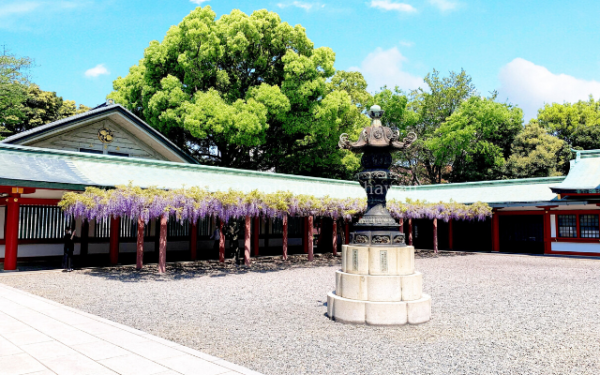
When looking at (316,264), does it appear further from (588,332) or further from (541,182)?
(541,182)

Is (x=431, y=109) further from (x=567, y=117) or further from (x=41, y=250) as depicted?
(x=41, y=250)

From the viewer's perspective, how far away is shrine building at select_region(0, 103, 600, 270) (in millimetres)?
14000

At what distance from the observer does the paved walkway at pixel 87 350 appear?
15.1ft

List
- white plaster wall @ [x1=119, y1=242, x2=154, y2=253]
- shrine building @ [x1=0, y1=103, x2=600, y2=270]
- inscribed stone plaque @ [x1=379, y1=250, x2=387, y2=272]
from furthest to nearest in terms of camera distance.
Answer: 1. white plaster wall @ [x1=119, y1=242, x2=154, y2=253]
2. shrine building @ [x1=0, y1=103, x2=600, y2=270]
3. inscribed stone plaque @ [x1=379, y1=250, x2=387, y2=272]

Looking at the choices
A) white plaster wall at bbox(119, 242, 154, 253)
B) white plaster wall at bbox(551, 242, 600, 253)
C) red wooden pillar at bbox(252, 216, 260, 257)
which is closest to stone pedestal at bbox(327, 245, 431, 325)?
white plaster wall at bbox(119, 242, 154, 253)

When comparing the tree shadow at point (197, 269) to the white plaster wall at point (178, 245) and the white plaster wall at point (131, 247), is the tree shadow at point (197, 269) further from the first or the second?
the white plaster wall at point (131, 247)

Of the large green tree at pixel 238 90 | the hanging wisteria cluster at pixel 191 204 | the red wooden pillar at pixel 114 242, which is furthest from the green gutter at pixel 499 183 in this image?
the red wooden pillar at pixel 114 242

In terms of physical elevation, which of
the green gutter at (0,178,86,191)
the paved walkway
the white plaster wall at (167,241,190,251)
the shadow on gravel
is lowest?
the shadow on gravel

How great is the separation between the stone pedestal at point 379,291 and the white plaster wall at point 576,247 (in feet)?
57.2

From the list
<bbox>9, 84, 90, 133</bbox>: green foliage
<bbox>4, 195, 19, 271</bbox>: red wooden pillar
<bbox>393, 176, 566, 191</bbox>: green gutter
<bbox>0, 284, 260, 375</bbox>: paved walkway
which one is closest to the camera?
<bbox>0, 284, 260, 375</bbox>: paved walkway

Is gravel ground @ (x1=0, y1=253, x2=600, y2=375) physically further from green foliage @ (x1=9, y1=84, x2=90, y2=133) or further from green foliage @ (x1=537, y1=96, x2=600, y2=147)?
green foliage @ (x1=537, y1=96, x2=600, y2=147)

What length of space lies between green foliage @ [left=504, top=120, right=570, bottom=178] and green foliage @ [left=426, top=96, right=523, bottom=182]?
1.00 meters

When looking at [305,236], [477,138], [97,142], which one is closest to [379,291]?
[305,236]

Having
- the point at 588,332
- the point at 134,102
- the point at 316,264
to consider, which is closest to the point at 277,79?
the point at 134,102
